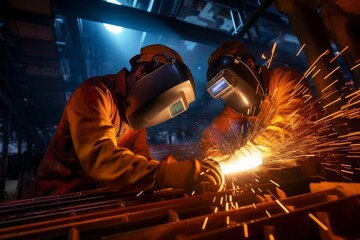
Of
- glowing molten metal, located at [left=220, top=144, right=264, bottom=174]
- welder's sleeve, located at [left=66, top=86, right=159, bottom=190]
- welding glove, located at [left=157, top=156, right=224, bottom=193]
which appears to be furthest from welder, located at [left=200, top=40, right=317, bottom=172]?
welder's sleeve, located at [left=66, top=86, right=159, bottom=190]

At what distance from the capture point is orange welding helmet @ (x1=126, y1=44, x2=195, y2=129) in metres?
2.00

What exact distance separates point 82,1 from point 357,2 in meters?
2.98

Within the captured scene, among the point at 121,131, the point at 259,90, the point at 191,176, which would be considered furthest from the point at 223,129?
the point at 191,176

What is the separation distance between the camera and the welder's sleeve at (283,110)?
2.21 meters

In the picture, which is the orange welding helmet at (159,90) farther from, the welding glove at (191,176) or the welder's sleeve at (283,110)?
the welder's sleeve at (283,110)

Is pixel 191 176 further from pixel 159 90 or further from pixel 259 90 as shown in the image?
pixel 259 90

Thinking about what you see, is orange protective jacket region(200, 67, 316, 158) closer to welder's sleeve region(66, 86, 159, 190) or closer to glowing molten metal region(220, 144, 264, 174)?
glowing molten metal region(220, 144, 264, 174)

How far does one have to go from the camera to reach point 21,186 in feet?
16.8

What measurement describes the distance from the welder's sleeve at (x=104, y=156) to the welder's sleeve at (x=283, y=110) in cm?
116

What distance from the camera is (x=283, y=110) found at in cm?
256

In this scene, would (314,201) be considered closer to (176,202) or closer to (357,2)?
(176,202)

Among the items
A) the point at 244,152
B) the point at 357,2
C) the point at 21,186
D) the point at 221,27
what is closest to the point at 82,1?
the point at 244,152

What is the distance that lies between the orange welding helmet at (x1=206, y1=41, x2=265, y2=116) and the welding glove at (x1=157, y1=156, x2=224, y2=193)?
1351mm

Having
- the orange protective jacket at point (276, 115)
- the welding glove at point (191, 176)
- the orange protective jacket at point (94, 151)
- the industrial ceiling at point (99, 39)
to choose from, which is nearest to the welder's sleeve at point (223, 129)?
the orange protective jacket at point (276, 115)
